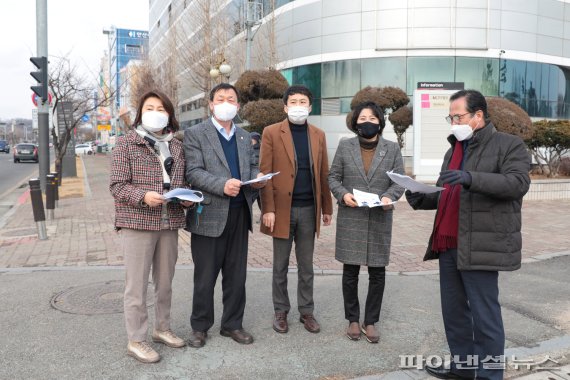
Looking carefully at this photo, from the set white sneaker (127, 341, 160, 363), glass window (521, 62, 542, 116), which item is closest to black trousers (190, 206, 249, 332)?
white sneaker (127, 341, 160, 363)

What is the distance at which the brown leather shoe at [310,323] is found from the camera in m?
4.28

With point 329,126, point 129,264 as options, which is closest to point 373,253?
point 129,264

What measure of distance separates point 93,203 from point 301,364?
11.0 metres

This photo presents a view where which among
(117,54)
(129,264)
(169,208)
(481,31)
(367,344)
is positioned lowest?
(367,344)

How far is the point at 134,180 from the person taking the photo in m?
3.63

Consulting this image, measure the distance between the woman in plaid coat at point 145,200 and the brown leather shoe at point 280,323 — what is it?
1086 millimetres

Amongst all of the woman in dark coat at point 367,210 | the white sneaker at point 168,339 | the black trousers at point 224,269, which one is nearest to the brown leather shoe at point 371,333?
the woman in dark coat at point 367,210

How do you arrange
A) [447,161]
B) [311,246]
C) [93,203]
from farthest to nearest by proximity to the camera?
1. [93,203]
2. [311,246]
3. [447,161]

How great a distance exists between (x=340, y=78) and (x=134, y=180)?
2298 centimetres

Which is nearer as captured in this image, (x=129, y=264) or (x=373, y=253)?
(x=129, y=264)

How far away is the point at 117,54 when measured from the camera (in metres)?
82.7

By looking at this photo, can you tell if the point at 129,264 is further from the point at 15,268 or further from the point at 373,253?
the point at 15,268

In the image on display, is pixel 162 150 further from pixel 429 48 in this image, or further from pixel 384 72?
pixel 429 48

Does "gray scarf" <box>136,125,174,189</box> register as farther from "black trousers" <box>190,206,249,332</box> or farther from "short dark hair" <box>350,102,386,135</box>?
"short dark hair" <box>350,102,386,135</box>
